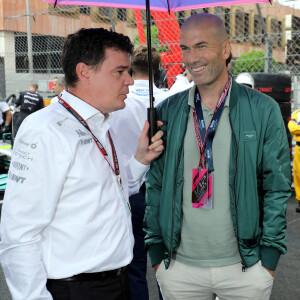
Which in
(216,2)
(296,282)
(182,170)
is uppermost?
(216,2)

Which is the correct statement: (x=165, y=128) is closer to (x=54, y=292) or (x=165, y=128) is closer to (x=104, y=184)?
(x=104, y=184)

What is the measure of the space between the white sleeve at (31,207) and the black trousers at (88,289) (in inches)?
3.1

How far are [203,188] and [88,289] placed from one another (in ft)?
2.20

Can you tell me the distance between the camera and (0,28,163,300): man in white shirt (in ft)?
5.43

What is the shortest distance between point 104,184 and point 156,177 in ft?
1.76

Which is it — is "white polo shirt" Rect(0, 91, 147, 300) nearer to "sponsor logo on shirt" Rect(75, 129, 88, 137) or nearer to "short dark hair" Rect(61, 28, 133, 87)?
"sponsor logo on shirt" Rect(75, 129, 88, 137)

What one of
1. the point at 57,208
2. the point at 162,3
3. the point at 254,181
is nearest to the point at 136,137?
the point at 162,3

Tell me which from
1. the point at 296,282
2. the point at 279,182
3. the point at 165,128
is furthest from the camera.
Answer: the point at 296,282

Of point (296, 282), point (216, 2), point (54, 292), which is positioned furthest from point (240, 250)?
point (296, 282)

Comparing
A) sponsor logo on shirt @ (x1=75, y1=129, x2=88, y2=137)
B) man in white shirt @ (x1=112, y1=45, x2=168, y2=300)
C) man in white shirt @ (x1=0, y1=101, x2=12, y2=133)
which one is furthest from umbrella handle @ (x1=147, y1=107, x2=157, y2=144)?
man in white shirt @ (x1=0, y1=101, x2=12, y2=133)

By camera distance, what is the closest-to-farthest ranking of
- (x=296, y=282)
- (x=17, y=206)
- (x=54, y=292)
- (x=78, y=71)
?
1. (x=17, y=206)
2. (x=54, y=292)
3. (x=78, y=71)
4. (x=296, y=282)

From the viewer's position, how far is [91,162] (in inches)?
69.9

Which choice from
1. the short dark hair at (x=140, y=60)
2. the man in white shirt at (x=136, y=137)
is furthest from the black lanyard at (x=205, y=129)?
the short dark hair at (x=140, y=60)

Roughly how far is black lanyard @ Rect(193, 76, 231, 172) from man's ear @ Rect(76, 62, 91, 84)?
0.57 meters
